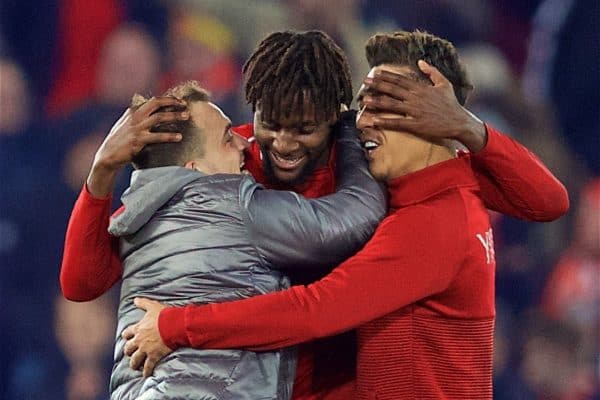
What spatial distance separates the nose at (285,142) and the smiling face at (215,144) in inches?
2.3

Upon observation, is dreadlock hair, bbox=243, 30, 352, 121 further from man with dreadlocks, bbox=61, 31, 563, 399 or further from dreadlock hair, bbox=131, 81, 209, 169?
dreadlock hair, bbox=131, 81, 209, 169

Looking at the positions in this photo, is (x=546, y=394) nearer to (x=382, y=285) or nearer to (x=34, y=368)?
(x=34, y=368)

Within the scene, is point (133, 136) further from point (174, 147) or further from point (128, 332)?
point (128, 332)

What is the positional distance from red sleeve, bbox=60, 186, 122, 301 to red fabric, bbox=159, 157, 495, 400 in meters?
0.20

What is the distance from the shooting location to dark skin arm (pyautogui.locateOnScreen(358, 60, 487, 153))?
4.93 ft

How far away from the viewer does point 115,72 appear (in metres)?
2.95

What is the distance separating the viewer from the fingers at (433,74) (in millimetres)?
1540

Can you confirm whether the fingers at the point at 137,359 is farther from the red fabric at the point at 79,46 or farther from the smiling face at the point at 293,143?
the red fabric at the point at 79,46

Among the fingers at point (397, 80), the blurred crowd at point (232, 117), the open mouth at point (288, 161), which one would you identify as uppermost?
the fingers at point (397, 80)

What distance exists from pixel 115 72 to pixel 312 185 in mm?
1429

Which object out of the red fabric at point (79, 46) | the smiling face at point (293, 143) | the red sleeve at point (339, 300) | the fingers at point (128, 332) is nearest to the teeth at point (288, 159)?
the smiling face at point (293, 143)

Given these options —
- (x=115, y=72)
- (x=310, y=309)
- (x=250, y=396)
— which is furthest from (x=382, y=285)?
(x=115, y=72)

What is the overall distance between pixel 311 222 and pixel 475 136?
268mm

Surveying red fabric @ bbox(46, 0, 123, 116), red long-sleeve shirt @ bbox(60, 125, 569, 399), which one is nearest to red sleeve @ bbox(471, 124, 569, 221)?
red long-sleeve shirt @ bbox(60, 125, 569, 399)
